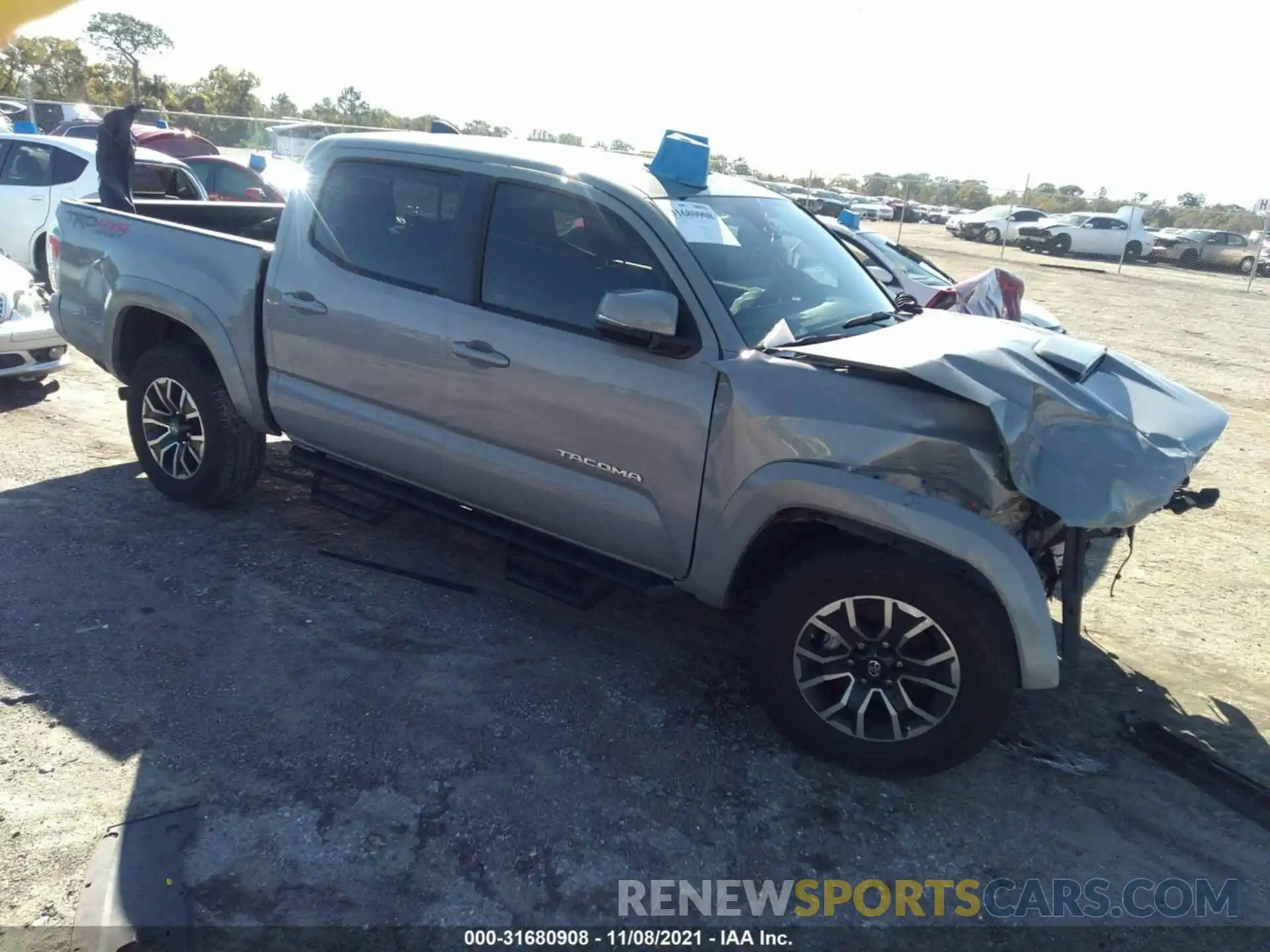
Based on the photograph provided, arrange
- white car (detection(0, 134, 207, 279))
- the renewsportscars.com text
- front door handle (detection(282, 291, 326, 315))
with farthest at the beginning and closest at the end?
1. white car (detection(0, 134, 207, 279))
2. front door handle (detection(282, 291, 326, 315))
3. the renewsportscars.com text

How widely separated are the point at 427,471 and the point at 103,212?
8.41 ft

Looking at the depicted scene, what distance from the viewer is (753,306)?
361 centimetres

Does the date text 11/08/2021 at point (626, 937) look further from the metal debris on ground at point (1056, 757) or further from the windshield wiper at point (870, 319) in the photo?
the windshield wiper at point (870, 319)

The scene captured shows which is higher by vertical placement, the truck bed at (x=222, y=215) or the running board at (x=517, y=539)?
the truck bed at (x=222, y=215)

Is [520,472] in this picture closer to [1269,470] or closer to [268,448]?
[268,448]

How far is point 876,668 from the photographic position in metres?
3.26

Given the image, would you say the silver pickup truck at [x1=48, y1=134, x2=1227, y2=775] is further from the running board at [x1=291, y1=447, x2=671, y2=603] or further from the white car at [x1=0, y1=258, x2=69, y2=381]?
the white car at [x1=0, y1=258, x2=69, y2=381]

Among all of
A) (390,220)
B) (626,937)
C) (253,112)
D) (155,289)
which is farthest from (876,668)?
(253,112)

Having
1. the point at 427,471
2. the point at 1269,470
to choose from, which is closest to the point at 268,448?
the point at 427,471

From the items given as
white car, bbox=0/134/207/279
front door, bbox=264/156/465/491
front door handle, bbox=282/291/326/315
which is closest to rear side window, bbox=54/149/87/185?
white car, bbox=0/134/207/279

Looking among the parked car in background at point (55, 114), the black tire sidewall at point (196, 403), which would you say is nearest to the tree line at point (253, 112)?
the parked car in background at point (55, 114)

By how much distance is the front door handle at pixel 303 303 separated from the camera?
4336mm

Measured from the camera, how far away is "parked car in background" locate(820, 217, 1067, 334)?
7488 mm

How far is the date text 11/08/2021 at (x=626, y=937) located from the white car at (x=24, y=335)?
5.86 metres
